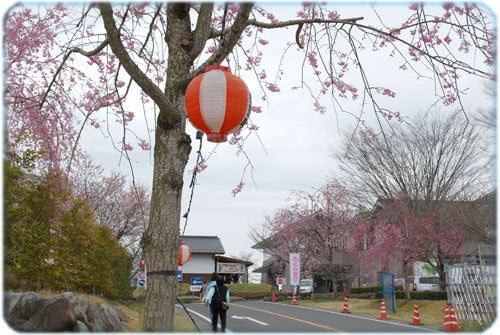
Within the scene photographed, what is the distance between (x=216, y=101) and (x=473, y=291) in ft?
37.2

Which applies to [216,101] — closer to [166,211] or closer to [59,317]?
[166,211]

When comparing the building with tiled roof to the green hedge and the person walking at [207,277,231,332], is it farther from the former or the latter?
the person walking at [207,277,231,332]

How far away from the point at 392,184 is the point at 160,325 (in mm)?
18953

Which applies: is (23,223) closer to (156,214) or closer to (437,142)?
(156,214)

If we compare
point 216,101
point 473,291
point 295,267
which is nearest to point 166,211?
point 216,101

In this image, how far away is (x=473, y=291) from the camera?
1332cm

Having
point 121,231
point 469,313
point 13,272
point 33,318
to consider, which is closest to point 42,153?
point 13,272

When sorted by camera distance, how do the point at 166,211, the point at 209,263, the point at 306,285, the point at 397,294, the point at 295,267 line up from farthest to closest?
the point at 209,263 → the point at 306,285 → the point at 295,267 → the point at 397,294 → the point at 166,211

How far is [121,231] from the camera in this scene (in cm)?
2948

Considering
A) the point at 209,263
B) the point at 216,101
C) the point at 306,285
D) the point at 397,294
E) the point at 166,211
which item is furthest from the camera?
the point at 209,263

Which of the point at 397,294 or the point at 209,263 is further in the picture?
the point at 209,263

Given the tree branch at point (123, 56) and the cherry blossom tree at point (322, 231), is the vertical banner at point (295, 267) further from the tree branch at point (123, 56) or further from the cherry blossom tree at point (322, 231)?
the tree branch at point (123, 56)

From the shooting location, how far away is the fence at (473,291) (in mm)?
12789

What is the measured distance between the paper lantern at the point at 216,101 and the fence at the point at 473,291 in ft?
34.8
